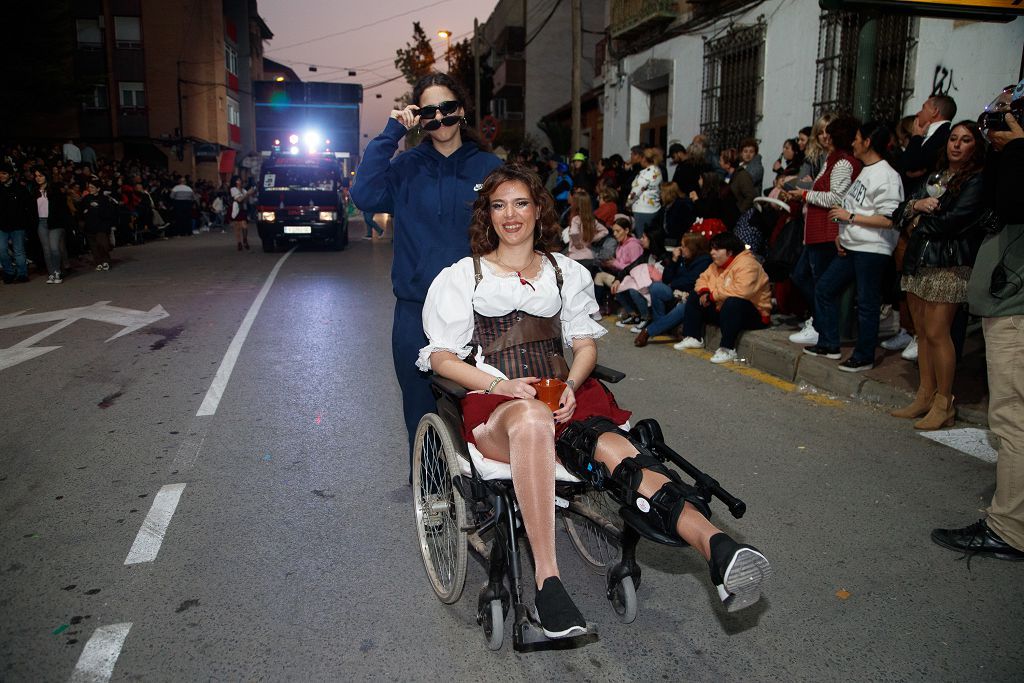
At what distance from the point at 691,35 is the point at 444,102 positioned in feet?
49.0

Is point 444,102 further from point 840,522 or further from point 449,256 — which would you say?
point 840,522

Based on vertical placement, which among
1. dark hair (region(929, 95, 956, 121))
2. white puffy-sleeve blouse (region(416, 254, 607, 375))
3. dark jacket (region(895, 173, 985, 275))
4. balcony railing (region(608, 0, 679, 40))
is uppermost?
balcony railing (region(608, 0, 679, 40))

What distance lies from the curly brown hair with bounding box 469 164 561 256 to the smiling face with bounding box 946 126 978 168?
2.80 metres

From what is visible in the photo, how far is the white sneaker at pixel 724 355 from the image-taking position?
25.8ft

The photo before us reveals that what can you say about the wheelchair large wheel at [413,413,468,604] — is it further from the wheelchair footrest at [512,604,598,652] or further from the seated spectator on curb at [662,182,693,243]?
the seated spectator on curb at [662,182,693,243]

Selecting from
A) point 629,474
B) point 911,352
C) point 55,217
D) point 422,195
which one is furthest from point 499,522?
point 55,217

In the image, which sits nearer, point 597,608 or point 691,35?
point 597,608

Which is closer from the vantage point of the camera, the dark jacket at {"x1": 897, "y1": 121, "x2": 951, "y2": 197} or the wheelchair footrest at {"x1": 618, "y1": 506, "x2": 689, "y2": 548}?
the wheelchair footrest at {"x1": 618, "y1": 506, "x2": 689, "y2": 548}

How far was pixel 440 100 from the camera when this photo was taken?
12.1 ft

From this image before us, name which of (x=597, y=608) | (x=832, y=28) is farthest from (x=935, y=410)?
(x=832, y=28)

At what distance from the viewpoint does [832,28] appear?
40.8 feet

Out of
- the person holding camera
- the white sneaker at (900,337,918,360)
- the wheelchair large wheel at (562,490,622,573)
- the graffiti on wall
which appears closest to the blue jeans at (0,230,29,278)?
the wheelchair large wheel at (562,490,622,573)

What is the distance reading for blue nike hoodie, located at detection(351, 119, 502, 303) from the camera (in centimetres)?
375

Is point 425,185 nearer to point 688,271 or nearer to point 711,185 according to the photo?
point 688,271
